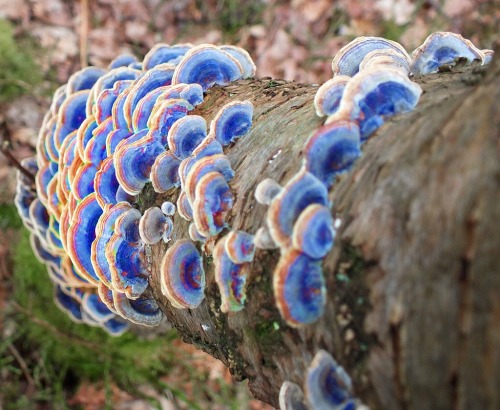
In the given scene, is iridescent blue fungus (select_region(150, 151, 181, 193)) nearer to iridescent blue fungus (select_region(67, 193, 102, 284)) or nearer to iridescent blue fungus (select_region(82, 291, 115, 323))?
iridescent blue fungus (select_region(67, 193, 102, 284))

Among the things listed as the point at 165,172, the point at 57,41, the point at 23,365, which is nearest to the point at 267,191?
the point at 165,172

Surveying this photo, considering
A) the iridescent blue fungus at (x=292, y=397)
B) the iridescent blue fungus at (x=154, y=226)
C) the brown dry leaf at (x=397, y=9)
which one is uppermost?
the brown dry leaf at (x=397, y=9)

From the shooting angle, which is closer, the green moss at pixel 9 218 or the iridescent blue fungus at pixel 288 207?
the iridescent blue fungus at pixel 288 207

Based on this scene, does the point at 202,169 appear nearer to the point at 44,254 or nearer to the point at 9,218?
the point at 44,254

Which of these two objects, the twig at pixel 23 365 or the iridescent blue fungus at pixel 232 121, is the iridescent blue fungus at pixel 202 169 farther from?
the twig at pixel 23 365

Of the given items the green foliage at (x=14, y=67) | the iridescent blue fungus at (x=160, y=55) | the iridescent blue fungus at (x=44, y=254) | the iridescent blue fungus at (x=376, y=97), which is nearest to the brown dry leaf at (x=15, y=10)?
the green foliage at (x=14, y=67)

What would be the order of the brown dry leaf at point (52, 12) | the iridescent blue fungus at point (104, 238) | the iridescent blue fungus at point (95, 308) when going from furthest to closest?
the brown dry leaf at point (52, 12), the iridescent blue fungus at point (95, 308), the iridescent blue fungus at point (104, 238)

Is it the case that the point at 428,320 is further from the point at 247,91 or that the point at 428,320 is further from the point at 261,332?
the point at 247,91

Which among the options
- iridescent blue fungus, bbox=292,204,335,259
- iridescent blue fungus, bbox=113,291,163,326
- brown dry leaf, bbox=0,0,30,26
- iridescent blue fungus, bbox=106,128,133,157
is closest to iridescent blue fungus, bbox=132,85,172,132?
iridescent blue fungus, bbox=106,128,133,157
